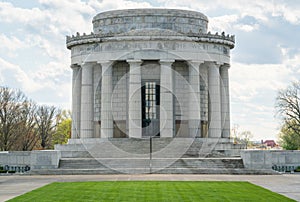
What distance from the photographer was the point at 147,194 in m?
31.2

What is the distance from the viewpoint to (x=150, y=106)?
6912 cm

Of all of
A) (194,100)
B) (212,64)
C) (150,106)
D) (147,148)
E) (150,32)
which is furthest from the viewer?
(212,64)

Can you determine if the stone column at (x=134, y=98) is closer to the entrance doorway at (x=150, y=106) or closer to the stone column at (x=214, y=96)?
the entrance doorway at (x=150, y=106)

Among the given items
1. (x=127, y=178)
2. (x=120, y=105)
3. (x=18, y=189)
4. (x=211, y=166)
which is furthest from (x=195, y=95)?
(x=18, y=189)

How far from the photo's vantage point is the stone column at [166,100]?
218ft

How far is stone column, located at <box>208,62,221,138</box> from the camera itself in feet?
230

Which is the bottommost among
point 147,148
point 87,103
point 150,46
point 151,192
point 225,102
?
point 151,192

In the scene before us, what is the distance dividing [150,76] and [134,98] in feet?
12.6

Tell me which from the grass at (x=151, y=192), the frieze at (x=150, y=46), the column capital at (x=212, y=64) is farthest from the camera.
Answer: the column capital at (x=212, y=64)

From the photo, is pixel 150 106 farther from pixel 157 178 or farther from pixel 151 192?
pixel 151 192

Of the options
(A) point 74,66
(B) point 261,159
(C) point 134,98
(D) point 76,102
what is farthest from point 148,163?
(A) point 74,66

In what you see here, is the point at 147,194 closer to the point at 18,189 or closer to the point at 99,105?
the point at 18,189

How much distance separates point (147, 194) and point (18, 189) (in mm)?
9139

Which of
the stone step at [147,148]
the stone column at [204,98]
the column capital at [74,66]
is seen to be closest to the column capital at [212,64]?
the stone column at [204,98]
